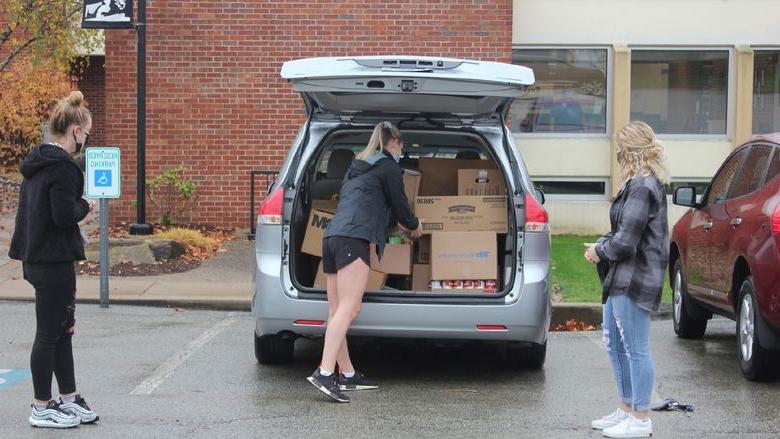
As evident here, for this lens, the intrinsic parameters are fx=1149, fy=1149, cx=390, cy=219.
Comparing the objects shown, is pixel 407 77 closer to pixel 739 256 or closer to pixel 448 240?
pixel 448 240

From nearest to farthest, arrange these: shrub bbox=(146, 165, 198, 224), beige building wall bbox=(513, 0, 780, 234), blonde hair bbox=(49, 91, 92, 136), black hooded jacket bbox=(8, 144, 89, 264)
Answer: black hooded jacket bbox=(8, 144, 89, 264) → blonde hair bbox=(49, 91, 92, 136) → shrub bbox=(146, 165, 198, 224) → beige building wall bbox=(513, 0, 780, 234)

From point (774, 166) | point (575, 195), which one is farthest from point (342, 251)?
point (575, 195)

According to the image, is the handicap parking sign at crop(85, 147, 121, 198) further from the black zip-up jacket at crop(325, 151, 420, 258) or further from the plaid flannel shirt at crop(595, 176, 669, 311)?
the plaid flannel shirt at crop(595, 176, 669, 311)

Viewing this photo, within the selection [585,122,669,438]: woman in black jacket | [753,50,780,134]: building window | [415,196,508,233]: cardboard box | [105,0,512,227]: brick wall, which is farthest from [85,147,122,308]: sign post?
[753,50,780,134]: building window

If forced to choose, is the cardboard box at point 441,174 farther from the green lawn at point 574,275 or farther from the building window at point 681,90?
the building window at point 681,90

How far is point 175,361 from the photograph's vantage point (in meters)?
8.19

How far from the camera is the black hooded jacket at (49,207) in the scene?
592cm

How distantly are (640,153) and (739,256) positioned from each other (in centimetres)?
219

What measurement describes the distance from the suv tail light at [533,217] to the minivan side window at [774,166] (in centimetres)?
165

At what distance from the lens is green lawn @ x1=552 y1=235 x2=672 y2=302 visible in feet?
37.3

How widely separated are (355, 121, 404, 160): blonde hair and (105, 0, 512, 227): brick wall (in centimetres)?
881

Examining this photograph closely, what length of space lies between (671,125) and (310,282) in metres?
10.8

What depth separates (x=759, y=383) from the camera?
748 cm

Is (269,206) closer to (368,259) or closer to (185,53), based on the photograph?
(368,259)
